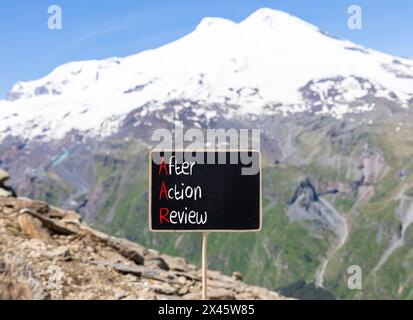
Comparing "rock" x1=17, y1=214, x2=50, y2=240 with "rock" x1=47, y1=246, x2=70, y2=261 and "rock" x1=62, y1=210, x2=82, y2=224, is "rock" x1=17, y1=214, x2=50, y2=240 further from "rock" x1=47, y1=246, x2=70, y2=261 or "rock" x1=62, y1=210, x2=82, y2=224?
"rock" x1=62, y1=210, x2=82, y2=224

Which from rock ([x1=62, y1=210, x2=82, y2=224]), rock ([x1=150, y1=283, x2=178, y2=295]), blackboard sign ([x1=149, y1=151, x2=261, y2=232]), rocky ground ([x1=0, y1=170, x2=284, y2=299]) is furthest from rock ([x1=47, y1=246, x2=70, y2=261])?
blackboard sign ([x1=149, y1=151, x2=261, y2=232])

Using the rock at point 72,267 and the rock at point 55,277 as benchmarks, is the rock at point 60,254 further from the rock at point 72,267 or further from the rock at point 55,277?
the rock at point 55,277

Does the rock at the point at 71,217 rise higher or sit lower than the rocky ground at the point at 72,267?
higher

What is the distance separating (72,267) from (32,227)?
9.67 ft

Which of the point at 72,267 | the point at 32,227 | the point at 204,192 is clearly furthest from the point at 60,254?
the point at 204,192

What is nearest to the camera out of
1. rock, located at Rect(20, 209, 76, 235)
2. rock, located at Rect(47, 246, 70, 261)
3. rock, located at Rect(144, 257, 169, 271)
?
rock, located at Rect(47, 246, 70, 261)

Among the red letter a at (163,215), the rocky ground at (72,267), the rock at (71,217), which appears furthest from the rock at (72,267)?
the red letter a at (163,215)

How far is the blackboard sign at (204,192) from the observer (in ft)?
41.8

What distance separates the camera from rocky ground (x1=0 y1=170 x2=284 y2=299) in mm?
14965

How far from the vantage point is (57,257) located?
17906 millimetres

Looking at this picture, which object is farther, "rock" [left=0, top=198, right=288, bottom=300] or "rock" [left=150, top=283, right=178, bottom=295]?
"rock" [left=150, top=283, right=178, bottom=295]

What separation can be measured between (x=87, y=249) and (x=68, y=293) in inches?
168

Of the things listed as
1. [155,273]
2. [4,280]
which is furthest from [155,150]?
[155,273]

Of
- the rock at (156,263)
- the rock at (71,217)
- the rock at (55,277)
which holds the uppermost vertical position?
the rock at (71,217)
